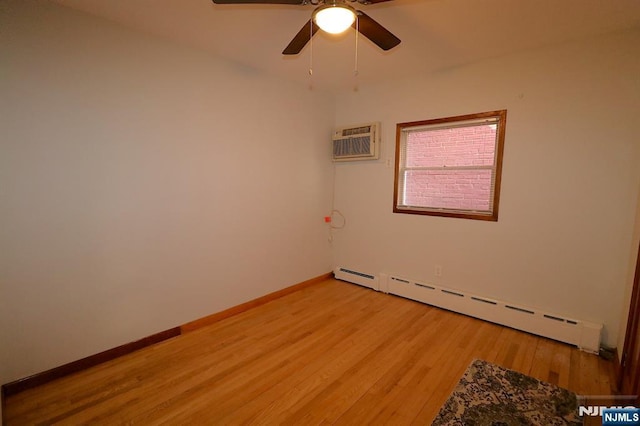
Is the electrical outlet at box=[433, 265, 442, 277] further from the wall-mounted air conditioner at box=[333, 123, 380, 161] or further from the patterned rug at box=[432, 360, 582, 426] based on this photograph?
the wall-mounted air conditioner at box=[333, 123, 380, 161]

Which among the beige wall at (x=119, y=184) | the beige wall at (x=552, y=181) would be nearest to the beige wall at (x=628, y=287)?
the beige wall at (x=552, y=181)

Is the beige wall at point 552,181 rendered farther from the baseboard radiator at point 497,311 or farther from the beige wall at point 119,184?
the beige wall at point 119,184

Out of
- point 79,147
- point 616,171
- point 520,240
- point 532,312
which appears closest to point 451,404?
point 532,312

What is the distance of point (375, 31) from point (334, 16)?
392mm

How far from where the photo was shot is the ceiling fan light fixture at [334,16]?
1.45 metres

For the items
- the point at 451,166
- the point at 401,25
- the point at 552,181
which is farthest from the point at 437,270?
the point at 401,25

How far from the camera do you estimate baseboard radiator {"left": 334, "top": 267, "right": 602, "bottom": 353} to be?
235 cm

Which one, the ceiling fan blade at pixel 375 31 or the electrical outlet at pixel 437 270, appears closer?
the ceiling fan blade at pixel 375 31

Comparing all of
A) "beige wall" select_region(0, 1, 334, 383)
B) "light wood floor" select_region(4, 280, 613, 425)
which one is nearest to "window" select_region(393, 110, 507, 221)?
"light wood floor" select_region(4, 280, 613, 425)

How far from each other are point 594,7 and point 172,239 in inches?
141

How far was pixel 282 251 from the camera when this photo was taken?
3459mm

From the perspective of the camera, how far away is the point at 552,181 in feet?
8.14

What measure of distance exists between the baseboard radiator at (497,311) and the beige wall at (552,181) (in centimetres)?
8

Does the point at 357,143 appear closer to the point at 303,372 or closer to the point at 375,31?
the point at 375,31
